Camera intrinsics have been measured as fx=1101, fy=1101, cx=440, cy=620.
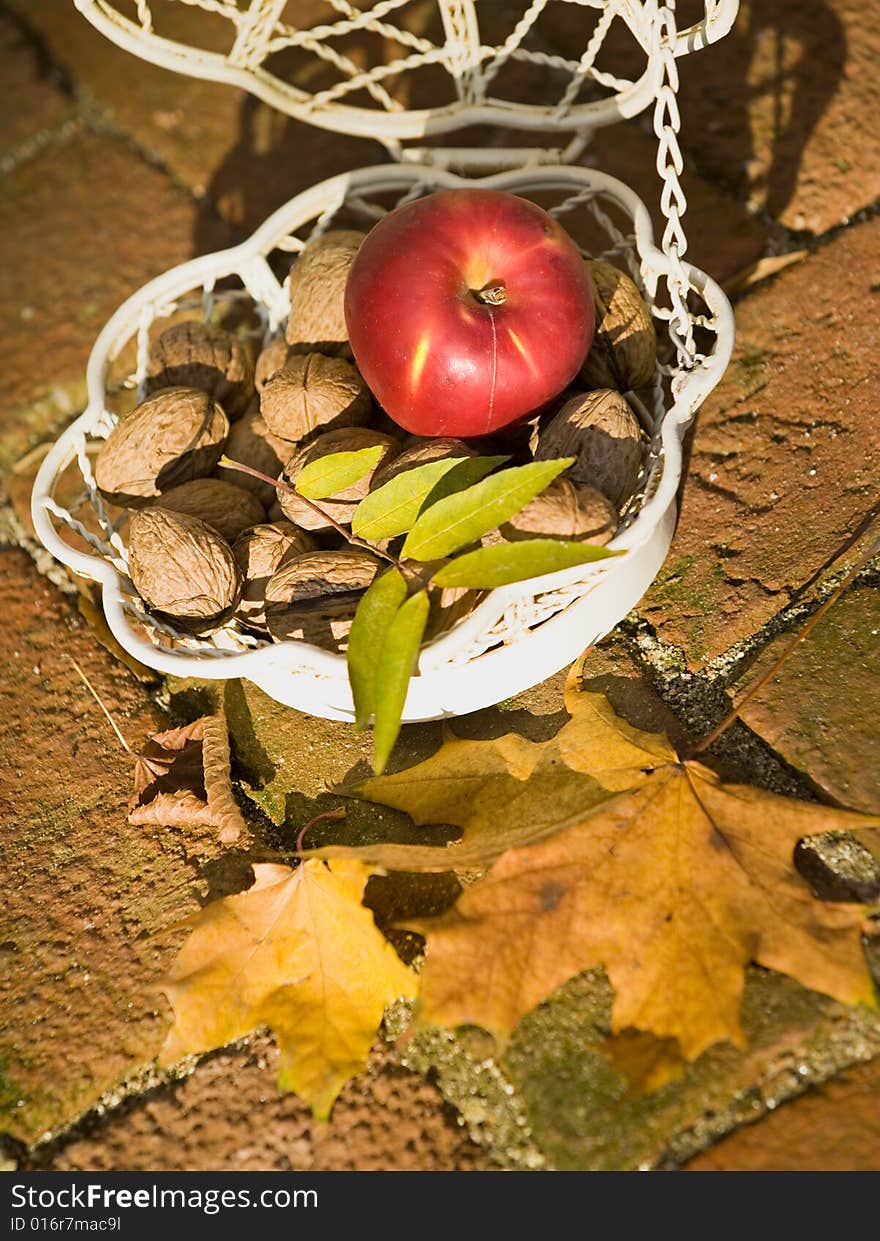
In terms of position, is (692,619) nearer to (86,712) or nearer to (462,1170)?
(462,1170)

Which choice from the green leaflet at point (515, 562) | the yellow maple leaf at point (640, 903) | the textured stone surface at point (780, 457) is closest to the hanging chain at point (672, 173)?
the textured stone surface at point (780, 457)

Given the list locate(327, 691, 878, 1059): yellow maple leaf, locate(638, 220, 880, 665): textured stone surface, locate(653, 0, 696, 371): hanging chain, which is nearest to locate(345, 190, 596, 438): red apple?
locate(653, 0, 696, 371): hanging chain

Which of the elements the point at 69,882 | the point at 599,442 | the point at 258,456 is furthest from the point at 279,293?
the point at 69,882

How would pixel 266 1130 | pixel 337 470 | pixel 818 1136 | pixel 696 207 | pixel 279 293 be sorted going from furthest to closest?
pixel 696 207
pixel 279 293
pixel 337 470
pixel 266 1130
pixel 818 1136

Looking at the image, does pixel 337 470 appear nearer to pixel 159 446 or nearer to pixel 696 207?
pixel 159 446

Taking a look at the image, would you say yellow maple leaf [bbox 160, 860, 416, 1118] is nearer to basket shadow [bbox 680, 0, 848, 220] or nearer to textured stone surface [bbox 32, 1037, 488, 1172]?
textured stone surface [bbox 32, 1037, 488, 1172]

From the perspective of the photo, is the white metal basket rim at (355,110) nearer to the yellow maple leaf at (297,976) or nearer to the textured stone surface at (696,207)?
the textured stone surface at (696,207)

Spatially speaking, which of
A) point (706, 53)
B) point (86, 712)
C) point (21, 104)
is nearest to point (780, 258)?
point (706, 53)
